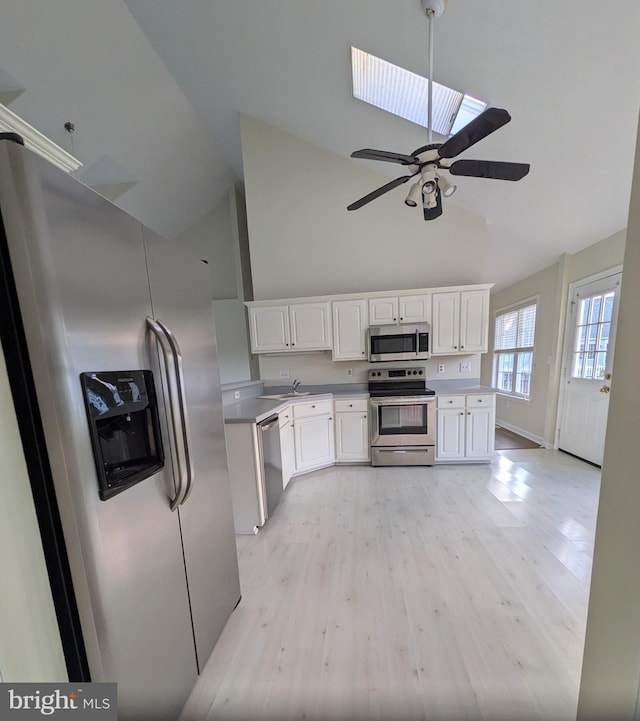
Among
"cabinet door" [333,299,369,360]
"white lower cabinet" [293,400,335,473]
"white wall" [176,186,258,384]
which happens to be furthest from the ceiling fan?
"white wall" [176,186,258,384]

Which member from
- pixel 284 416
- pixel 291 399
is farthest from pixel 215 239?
pixel 284 416

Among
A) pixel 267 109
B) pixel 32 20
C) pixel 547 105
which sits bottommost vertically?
pixel 547 105

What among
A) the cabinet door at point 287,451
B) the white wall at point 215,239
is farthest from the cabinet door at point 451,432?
the white wall at point 215,239

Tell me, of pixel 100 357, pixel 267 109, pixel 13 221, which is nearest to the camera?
pixel 13 221

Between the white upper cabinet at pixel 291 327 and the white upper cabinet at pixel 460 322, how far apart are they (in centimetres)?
133

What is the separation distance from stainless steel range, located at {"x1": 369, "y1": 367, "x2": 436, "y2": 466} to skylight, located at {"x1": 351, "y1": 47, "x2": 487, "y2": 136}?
8.88ft

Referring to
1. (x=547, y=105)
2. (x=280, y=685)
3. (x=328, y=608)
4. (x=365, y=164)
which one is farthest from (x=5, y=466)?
(x=365, y=164)

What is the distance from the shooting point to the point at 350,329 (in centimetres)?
352

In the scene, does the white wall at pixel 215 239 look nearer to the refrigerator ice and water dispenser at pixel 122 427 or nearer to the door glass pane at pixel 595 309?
the refrigerator ice and water dispenser at pixel 122 427

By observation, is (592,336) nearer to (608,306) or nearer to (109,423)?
(608,306)

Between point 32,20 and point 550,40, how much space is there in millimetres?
3635

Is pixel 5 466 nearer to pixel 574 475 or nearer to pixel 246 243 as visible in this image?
pixel 574 475

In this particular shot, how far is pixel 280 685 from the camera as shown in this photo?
1200 millimetres

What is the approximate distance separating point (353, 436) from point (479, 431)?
4.83 feet
